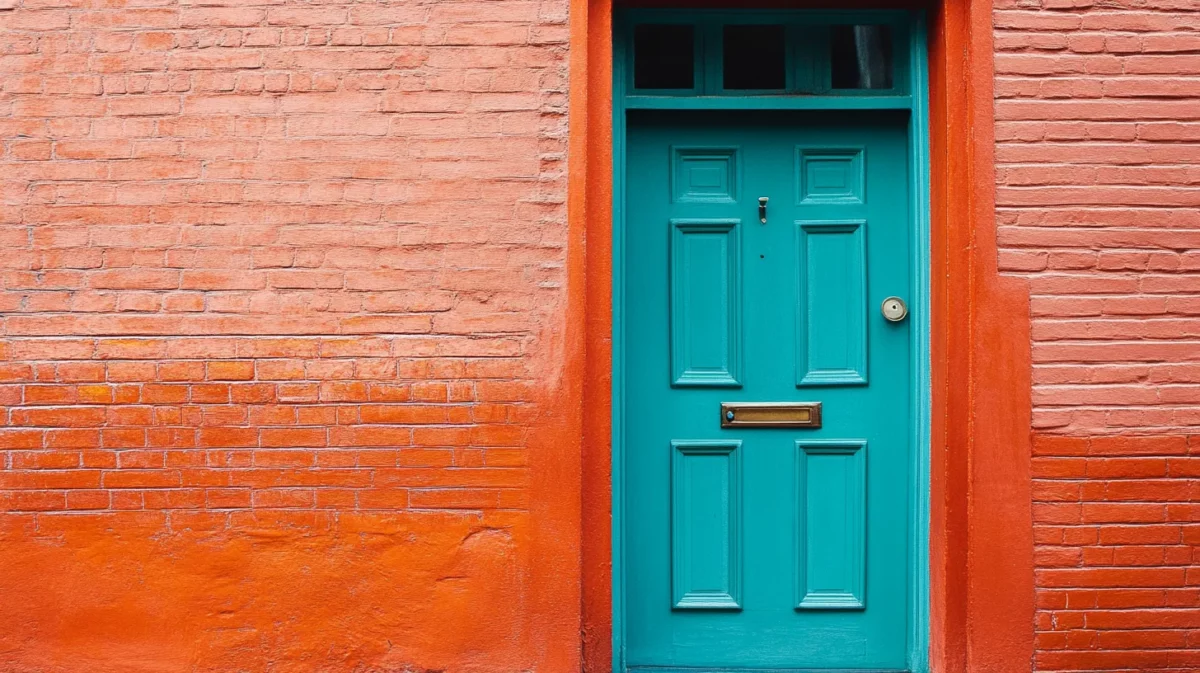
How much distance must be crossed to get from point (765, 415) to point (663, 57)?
1552 millimetres

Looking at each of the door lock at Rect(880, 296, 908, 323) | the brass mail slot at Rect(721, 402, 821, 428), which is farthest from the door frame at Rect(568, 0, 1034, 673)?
the brass mail slot at Rect(721, 402, 821, 428)

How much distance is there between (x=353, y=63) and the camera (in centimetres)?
365

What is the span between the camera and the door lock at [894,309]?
3.91 meters

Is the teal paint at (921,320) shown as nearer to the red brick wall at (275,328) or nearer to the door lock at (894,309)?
the door lock at (894,309)

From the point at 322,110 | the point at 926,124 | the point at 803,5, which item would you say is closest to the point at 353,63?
the point at 322,110

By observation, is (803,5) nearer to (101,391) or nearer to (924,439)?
(924,439)

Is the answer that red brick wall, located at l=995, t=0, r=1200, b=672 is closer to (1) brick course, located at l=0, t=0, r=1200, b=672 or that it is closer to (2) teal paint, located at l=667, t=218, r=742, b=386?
(1) brick course, located at l=0, t=0, r=1200, b=672

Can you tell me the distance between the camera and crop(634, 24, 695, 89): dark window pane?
13.0 ft

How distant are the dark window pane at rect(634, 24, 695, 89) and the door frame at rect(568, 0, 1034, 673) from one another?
0.96 feet

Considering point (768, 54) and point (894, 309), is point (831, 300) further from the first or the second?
point (768, 54)

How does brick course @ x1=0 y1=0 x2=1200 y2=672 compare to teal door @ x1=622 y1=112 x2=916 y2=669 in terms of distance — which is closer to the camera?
brick course @ x1=0 y1=0 x2=1200 y2=672

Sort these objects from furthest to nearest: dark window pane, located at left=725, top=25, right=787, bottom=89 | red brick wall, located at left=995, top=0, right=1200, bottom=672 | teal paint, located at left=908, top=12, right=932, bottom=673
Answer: dark window pane, located at left=725, top=25, right=787, bottom=89
teal paint, located at left=908, top=12, right=932, bottom=673
red brick wall, located at left=995, top=0, right=1200, bottom=672

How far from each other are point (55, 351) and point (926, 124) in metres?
3.55

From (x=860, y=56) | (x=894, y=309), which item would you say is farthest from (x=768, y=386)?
(x=860, y=56)
